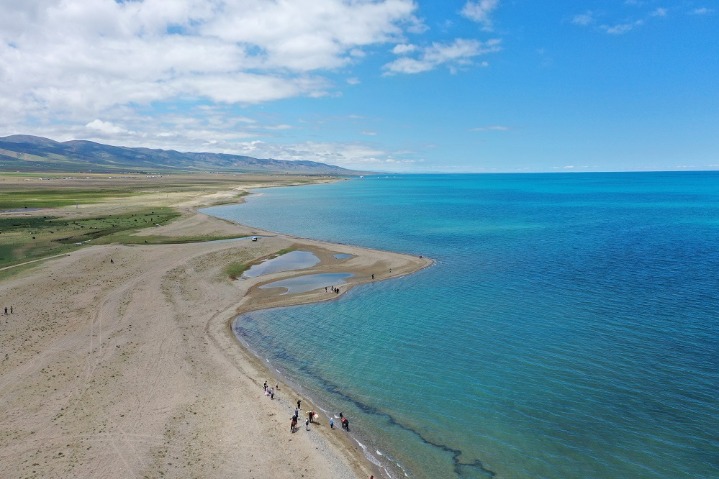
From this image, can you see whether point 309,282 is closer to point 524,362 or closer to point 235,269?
point 235,269

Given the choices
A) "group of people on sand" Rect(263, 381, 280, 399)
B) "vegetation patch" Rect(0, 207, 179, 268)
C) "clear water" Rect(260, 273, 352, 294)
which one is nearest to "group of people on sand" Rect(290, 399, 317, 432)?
"group of people on sand" Rect(263, 381, 280, 399)

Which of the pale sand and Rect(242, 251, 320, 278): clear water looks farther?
Rect(242, 251, 320, 278): clear water

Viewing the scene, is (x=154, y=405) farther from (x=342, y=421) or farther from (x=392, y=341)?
(x=392, y=341)

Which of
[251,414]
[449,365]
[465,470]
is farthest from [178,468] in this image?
[449,365]

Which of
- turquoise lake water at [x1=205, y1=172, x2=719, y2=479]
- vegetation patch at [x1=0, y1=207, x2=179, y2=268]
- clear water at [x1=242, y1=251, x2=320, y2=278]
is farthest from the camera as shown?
vegetation patch at [x1=0, y1=207, x2=179, y2=268]

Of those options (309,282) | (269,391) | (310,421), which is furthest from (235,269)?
(310,421)

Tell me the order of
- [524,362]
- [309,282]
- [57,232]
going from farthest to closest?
[57,232]
[309,282]
[524,362]

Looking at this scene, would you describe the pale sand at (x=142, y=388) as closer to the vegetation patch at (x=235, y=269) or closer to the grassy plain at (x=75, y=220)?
the vegetation patch at (x=235, y=269)

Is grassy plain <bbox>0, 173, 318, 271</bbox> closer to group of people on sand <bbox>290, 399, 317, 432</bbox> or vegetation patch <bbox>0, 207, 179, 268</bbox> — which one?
vegetation patch <bbox>0, 207, 179, 268</bbox>
